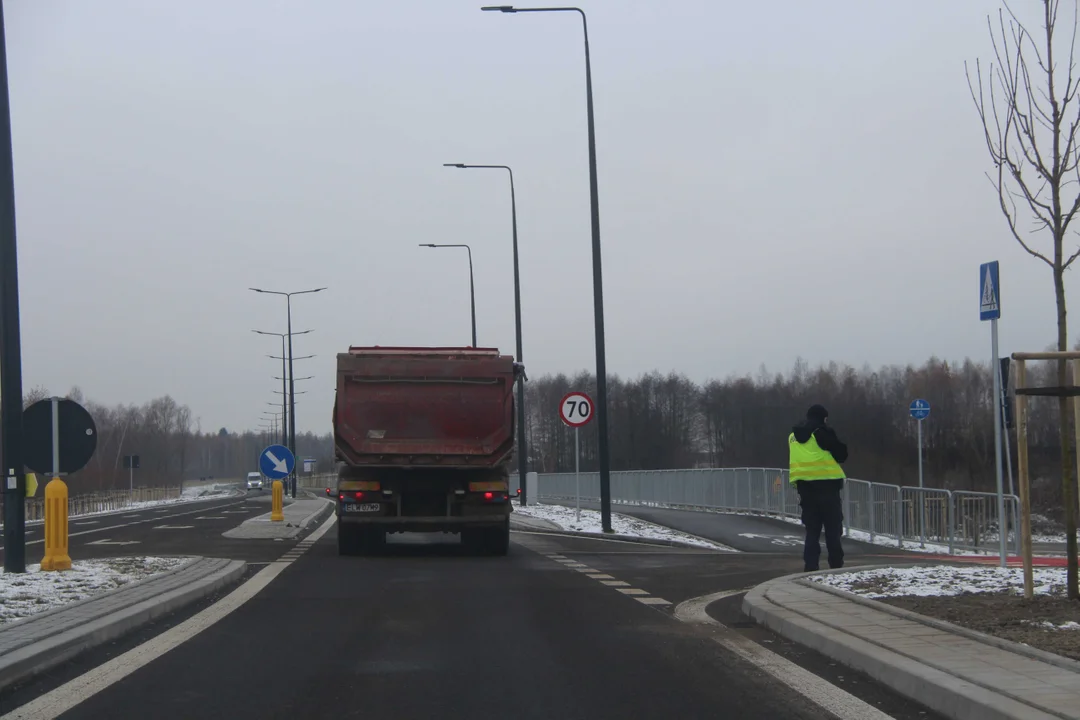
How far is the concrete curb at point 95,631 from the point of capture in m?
7.12

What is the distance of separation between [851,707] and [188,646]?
469cm

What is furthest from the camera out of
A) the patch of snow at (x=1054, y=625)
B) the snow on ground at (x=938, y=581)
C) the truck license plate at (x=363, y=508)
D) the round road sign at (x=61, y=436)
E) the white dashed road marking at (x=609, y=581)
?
the truck license plate at (x=363, y=508)

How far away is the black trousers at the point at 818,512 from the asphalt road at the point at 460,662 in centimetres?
100

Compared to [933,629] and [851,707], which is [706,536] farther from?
[851,707]

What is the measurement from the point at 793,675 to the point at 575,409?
1848 cm

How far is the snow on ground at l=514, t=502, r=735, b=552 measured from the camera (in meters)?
23.7

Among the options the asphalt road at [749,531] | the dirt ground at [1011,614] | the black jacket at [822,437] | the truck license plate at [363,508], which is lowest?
the asphalt road at [749,531]

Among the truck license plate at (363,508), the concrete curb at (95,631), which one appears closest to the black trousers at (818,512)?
the concrete curb at (95,631)

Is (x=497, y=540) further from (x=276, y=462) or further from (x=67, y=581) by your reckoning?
(x=276, y=462)

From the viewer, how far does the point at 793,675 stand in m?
7.24

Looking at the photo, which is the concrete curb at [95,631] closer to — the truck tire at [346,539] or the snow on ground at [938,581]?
the truck tire at [346,539]

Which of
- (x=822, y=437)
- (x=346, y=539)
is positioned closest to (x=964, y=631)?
(x=822, y=437)

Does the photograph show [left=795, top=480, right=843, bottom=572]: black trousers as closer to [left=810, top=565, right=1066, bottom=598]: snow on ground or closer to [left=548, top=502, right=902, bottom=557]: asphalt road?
[left=810, top=565, right=1066, bottom=598]: snow on ground

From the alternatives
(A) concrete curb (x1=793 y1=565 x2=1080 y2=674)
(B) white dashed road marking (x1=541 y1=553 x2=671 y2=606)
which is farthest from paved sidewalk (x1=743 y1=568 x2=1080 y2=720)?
(B) white dashed road marking (x1=541 y1=553 x2=671 y2=606)
